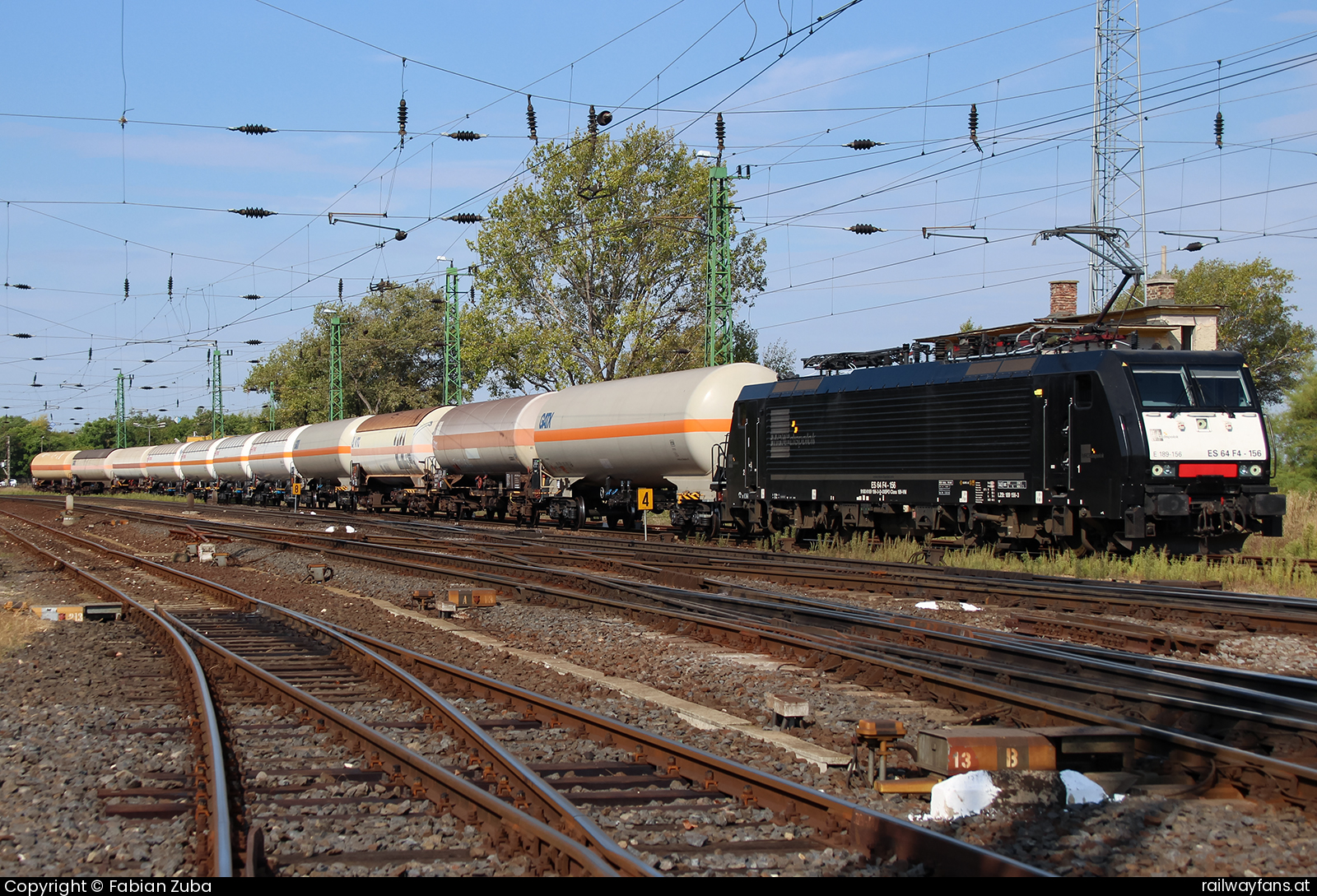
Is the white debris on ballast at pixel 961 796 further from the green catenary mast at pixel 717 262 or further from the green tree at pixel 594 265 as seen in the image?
the green tree at pixel 594 265

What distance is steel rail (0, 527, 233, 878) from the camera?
15.5ft

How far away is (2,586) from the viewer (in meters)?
18.8

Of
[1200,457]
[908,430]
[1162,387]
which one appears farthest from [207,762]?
[908,430]

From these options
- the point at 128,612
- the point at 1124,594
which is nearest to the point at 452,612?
the point at 128,612

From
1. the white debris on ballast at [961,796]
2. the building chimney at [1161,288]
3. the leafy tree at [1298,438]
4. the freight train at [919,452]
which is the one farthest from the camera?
the building chimney at [1161,288]

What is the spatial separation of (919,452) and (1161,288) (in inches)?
858

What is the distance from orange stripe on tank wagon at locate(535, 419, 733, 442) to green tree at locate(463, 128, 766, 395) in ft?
49.0

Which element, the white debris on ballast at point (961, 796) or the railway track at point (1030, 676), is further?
the railway track at point (1030, 676)

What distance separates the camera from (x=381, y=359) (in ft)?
251

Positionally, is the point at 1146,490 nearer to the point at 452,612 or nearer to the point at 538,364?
the point at 452,612

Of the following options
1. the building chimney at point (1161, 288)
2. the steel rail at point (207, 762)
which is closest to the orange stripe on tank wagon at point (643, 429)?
the steel rail at point (207, 762)

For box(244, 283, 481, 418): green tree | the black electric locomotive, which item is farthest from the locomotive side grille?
box(244, 283, 481, 418): green tree

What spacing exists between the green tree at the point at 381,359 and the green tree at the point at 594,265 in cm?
3098

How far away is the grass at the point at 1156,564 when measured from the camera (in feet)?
47.6
